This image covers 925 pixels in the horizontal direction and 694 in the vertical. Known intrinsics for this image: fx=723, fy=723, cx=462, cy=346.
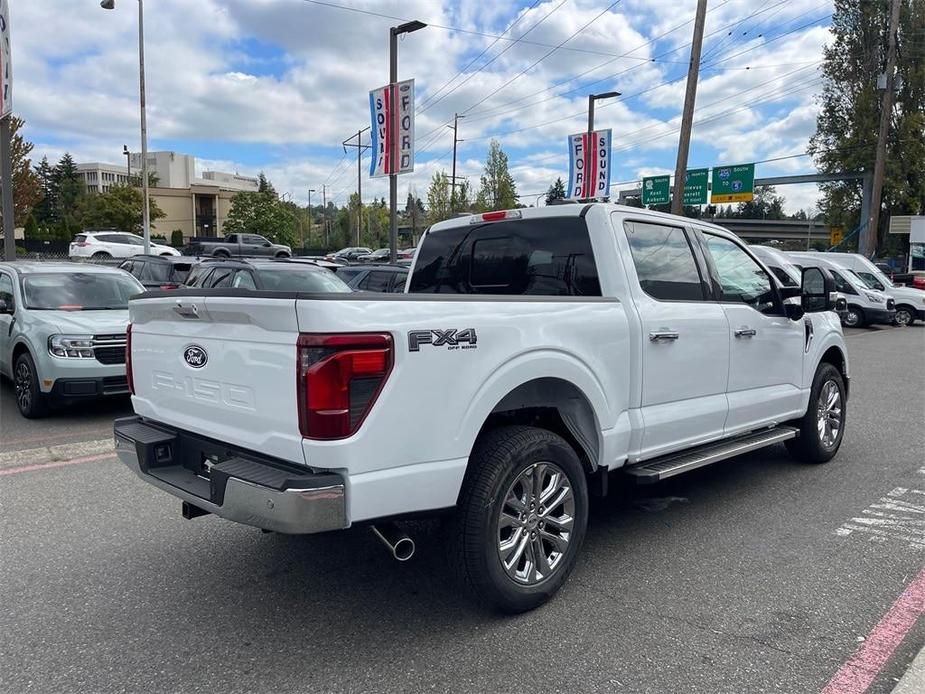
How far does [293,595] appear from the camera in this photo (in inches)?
146

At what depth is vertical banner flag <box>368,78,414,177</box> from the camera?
16500mm

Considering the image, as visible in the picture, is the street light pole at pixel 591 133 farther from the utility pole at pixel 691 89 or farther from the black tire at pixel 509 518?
the black tire at pixel 509 518

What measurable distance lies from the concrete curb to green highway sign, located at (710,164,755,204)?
34.8 m

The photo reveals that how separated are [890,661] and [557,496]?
156 cm

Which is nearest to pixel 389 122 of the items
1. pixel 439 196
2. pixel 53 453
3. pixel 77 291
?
pixel 77 291

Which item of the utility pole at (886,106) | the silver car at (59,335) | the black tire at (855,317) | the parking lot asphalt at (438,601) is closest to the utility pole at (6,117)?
the silver car at (59,335)

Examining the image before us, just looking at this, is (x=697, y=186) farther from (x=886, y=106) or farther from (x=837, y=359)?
(x=837, y=359)

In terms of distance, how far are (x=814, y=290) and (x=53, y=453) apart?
6.60m

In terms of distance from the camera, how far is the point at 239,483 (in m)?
2.91

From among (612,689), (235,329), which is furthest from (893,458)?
(235,329)

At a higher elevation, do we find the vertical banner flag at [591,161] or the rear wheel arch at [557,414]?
the vertical banner flag at [591,161]

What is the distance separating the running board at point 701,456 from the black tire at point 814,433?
52 cm

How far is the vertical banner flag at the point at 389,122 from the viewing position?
A: 16500 millimetres

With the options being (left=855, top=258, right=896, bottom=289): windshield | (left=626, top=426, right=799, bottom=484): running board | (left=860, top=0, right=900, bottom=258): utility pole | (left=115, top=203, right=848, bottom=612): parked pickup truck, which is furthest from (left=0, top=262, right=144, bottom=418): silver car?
(left=860, top=0, right=900, bottom=258): utility pole
